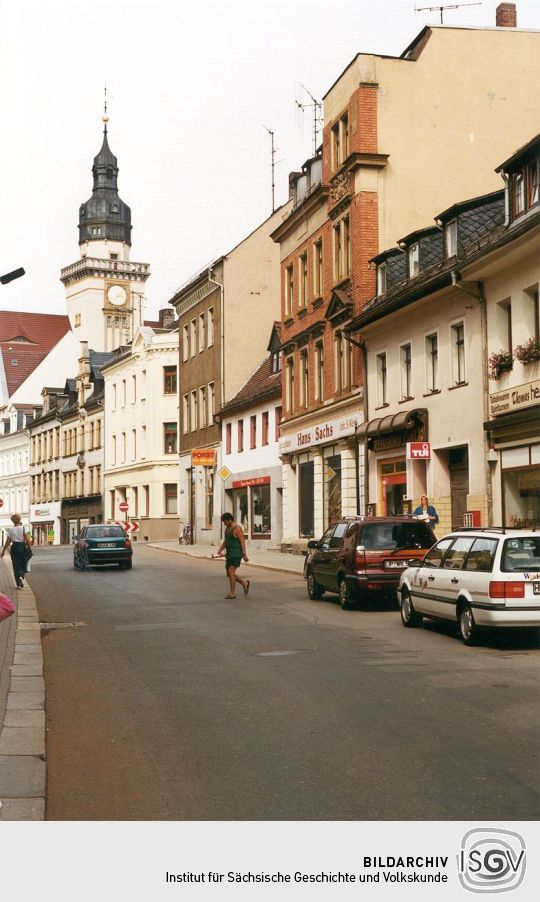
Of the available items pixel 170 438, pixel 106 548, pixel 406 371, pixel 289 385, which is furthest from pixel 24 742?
pixel 170 438

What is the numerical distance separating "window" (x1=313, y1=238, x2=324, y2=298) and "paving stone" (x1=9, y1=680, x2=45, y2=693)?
29680mm

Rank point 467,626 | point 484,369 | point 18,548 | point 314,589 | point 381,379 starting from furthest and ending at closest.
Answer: point 381,379, point 18,548, point 484,369, point 314,589, point 467,626

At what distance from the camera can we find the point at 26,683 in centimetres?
1101

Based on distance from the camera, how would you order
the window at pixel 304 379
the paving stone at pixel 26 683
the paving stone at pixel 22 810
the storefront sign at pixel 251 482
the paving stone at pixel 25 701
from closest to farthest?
the paving stone at pixel 22 810 < the paving stone at pixel 25 701 < the paving stone at pixel 26 683 < the window at pixel 304 379 < the storefront sign at pixel 251 482

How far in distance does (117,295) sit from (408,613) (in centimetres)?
10929

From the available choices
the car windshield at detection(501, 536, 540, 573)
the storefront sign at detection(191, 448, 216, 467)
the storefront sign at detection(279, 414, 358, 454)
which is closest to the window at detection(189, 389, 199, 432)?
the storefront sign at detection(191, 448, 216, 467)

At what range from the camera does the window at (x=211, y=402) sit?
191 feet

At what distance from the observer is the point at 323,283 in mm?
39406

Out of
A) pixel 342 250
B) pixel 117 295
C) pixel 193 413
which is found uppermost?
pixel 117 295

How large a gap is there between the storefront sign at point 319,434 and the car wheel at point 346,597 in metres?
15.8

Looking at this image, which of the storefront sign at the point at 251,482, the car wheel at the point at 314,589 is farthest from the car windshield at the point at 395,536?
the storefront sign at the point at 251,482

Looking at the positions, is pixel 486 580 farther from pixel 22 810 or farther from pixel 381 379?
pixel 381 379

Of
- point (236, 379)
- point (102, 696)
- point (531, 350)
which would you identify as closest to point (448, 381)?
point (531, 350)

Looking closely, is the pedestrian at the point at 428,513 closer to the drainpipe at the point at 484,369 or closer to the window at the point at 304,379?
the drainpipe at the point at 484,369
